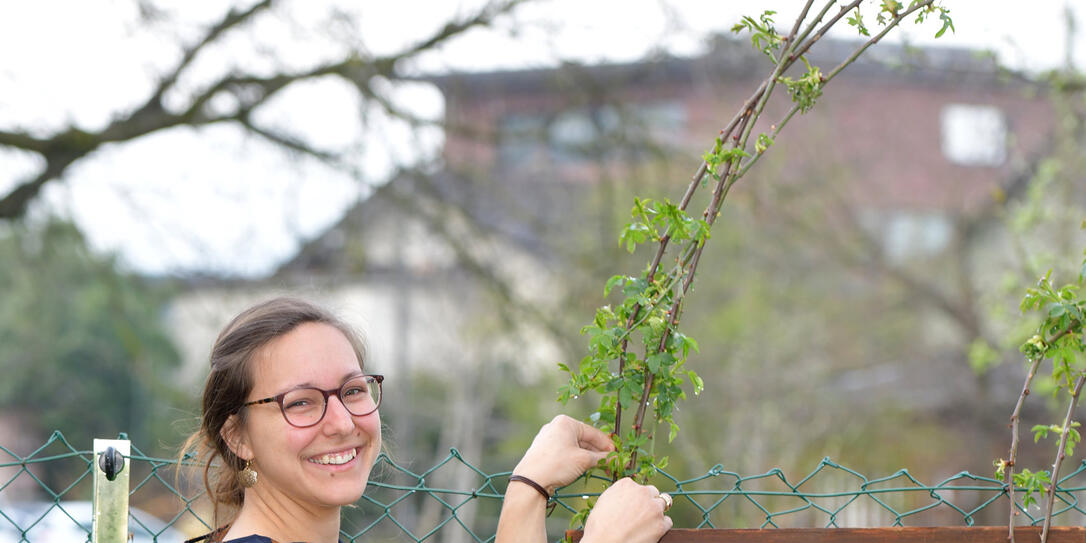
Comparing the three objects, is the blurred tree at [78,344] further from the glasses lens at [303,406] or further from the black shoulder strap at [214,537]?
the glasses lens at [303,406]

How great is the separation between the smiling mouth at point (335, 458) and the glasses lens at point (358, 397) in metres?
0.07

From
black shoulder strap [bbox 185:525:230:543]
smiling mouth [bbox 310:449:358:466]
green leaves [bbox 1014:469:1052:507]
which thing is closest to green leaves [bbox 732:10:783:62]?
green leaves [bbox 1014:469:1052:507]

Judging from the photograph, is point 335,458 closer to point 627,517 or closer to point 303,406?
point 303,406

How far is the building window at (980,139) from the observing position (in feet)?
40.3

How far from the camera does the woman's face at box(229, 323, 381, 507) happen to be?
194cm

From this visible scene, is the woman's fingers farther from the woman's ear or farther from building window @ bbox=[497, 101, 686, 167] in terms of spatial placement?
building window @ bbox=[497, 101, 686, 167]

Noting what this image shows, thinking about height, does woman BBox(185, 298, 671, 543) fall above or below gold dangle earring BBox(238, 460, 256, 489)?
above

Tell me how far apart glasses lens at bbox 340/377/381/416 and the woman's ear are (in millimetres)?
196

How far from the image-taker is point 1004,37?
572 centimetres

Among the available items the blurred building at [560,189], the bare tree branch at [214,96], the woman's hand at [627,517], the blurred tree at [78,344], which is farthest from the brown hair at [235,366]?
the bare tree branch at [214,96]

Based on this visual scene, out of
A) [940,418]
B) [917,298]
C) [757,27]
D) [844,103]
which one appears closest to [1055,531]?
[757,27]

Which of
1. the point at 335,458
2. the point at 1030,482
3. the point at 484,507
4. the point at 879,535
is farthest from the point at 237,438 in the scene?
the point at 484,507

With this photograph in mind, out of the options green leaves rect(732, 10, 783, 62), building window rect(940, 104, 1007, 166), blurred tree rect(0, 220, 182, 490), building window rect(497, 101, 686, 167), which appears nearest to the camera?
green leaves rect(732, 10, 783, 62)

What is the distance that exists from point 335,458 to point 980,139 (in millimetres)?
12321
